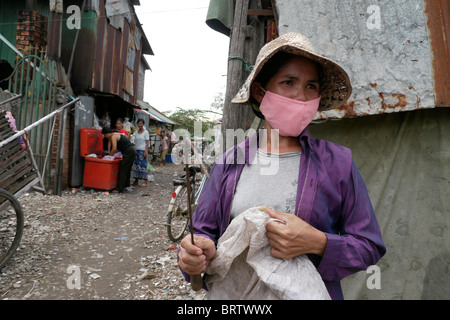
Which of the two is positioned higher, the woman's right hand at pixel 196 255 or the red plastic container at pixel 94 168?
the red plastic container at pixel 94 168

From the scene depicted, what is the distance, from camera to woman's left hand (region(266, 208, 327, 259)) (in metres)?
0.98

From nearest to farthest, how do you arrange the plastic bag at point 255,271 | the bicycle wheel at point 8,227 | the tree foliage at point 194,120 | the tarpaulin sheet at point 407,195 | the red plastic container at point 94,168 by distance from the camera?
the plastic bag at point 255,271, the tree foliage at point 194,120, the tarpaulin sheet at point 407,195, the bicycle wheel at point 8,227, the red plastic container at point 94,168

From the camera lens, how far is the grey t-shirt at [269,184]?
3.76 feet

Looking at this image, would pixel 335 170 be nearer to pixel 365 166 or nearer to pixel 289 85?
pixel 289 85

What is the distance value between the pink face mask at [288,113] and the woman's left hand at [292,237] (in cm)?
42

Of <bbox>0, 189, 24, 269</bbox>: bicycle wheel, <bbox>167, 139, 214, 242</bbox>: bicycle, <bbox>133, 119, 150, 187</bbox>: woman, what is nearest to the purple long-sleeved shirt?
<bbox>0, 189, 24, 269</bbox>: bicycle wheel

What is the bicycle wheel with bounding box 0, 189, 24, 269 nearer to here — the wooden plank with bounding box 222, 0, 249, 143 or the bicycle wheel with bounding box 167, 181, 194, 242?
the bicycle wheel with bounding box 167, 181, 194, 242

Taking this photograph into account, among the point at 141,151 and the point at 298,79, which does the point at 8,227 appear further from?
the point at 298,79

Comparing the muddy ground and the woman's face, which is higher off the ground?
the woman's face

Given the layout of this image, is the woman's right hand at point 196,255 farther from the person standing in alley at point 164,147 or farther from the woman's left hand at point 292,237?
the person standing in alley at point 164,147

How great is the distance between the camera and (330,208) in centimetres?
110

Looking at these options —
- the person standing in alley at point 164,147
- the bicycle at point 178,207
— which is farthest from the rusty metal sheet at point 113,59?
the bicycle at point 178,207

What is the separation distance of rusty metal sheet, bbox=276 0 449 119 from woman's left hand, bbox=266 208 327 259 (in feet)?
3.75
